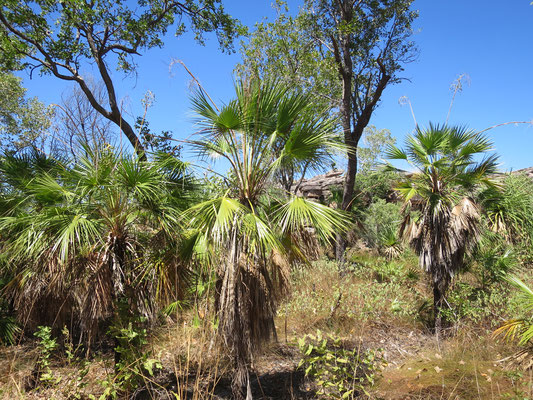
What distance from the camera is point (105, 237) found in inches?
189

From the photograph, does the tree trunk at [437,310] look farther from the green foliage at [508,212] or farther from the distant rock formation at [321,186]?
the distant rock formation at [321,186]

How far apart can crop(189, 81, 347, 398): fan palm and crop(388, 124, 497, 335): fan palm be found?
3214 mm

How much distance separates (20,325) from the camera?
657 centimetres

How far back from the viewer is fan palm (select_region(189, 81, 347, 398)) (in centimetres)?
404

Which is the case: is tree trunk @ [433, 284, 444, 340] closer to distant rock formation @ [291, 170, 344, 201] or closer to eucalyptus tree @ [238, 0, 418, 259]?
eucalyptus tree @ [238, 0, 418, 259]

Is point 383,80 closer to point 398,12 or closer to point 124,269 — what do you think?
point 398,12

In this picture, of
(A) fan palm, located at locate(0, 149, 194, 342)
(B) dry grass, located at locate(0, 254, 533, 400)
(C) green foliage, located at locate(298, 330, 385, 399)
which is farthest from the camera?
(B) dry grass, located at locate(0, 254, 533, 400)

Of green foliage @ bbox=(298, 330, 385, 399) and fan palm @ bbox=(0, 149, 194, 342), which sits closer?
green foliage @ bbox=(298, 330, 385, 399)

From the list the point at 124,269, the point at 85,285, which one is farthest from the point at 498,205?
the point at 85,285

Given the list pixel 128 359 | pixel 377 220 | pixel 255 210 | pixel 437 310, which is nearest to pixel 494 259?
pixel 437 310

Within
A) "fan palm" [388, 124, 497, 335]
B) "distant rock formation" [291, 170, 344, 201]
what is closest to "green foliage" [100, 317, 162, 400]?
"fan palm" [388, 124, 497, 335]

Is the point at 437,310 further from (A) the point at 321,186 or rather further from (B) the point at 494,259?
(A) the point at 321,186

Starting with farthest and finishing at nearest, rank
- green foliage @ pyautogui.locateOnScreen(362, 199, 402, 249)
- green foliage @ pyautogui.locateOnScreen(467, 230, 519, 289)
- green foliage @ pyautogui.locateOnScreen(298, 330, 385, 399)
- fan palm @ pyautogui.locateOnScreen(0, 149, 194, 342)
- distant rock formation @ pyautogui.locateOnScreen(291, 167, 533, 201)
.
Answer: distant rock formation @ pyautogui.locateOnScreen(291, 167, 533, 201) < green foliage @ pyautogui.locateOnScreen(362, 199, 402, 249) < green foliage @ pyautogui.locateOnScreen(467, 230, 519, 289) < fan palm @ pyautogui.locateOnScreen(0, 149, 194, 342) < green foliage @ pyautogui.locateOnScreen(298, 330, 385, 399)

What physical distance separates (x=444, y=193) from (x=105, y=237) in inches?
236
